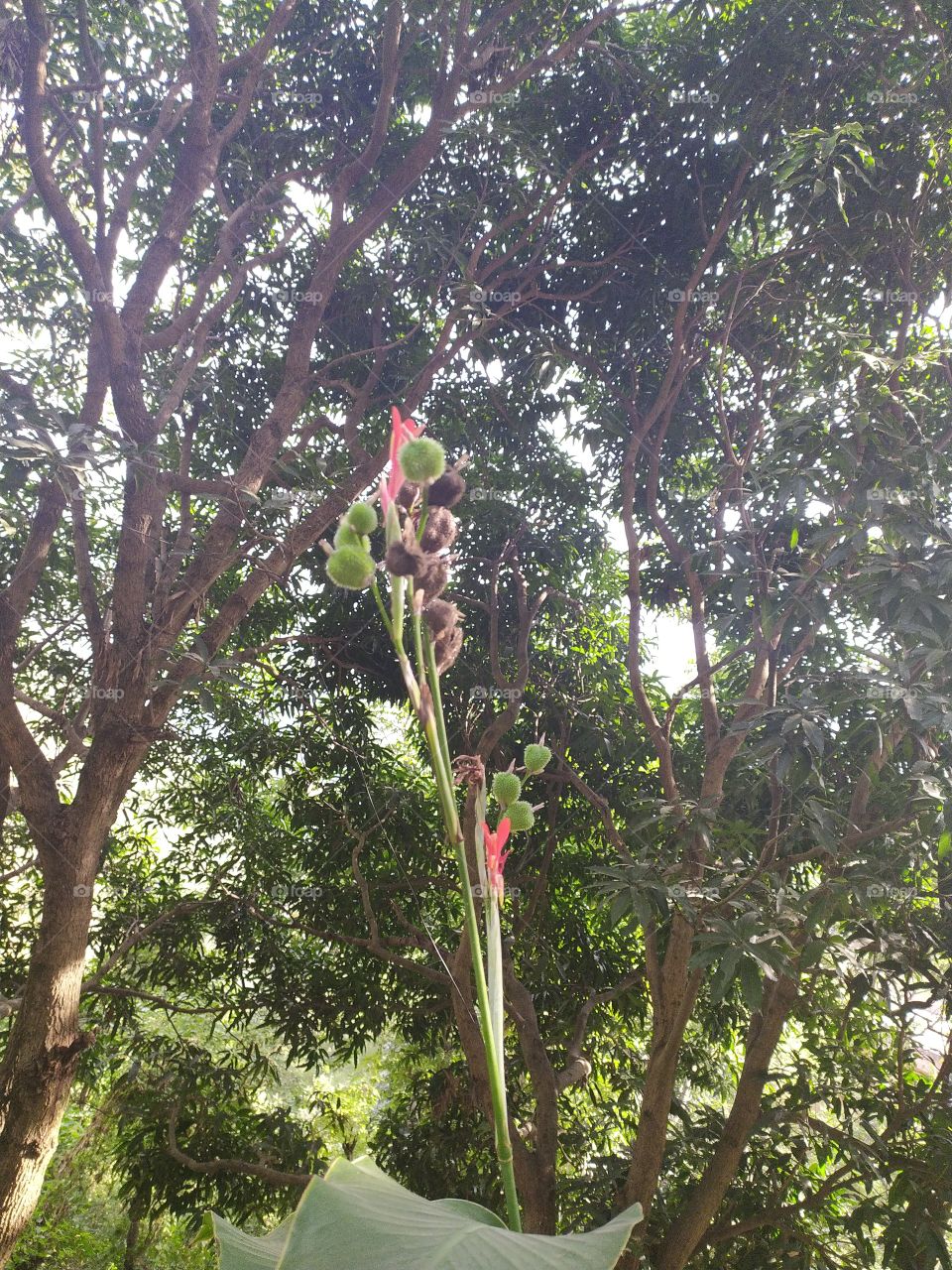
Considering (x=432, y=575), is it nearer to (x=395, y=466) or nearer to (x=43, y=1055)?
(x=395, y=466)

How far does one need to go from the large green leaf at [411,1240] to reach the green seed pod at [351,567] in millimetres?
239

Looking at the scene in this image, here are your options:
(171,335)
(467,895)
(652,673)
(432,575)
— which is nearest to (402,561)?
(432,575)

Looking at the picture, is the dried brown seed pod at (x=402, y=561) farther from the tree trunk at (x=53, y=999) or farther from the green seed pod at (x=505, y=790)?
the tree trunk at (x=53, y=999)

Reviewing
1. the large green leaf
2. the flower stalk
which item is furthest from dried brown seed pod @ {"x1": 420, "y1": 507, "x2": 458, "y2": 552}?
the large green leaf

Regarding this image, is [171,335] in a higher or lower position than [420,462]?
higher

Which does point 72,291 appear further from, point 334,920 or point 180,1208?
point 180,1208

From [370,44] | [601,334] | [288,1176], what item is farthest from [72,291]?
[288,1176]

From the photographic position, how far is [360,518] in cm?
39

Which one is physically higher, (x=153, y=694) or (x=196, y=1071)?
(x=153, y=694)

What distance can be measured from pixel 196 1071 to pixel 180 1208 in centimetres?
50

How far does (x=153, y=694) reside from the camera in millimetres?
2395

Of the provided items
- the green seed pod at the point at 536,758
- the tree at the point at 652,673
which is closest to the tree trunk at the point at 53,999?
the tree at the point at 652,673

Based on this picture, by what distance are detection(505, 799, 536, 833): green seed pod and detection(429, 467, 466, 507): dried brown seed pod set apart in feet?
0.60

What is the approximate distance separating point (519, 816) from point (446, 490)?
0.63 ft
